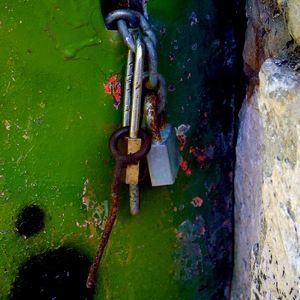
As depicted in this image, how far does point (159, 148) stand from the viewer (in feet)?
2.93

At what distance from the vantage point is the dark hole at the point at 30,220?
0.95 m

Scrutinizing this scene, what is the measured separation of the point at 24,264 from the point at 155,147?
37 centimetres

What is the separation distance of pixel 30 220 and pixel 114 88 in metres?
0.32

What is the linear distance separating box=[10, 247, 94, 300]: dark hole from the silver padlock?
0.26m

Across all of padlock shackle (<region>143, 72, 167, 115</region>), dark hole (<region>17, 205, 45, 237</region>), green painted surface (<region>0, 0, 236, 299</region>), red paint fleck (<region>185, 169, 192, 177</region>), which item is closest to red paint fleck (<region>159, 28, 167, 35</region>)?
green painted surface (<region>0, 0, 236, 299</region>)

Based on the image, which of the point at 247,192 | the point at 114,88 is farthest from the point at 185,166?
the point at 114,88

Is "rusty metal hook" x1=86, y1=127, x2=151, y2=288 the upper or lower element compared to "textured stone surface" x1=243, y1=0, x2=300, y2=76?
lower

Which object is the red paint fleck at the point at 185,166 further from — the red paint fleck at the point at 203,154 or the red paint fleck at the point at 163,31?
the red paint fleck at the point at 163,31

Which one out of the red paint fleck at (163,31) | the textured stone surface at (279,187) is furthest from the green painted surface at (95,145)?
the textured stone surface at (279,187)

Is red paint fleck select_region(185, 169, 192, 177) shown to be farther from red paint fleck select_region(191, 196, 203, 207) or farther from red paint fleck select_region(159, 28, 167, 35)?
red paint fleck select_region(159, 28, 167, 35)

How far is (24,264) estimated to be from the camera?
0.97 meters

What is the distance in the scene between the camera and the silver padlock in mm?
894

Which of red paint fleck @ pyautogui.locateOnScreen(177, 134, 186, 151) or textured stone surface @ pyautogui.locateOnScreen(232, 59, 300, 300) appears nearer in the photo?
textured stone surface @ pyautogui.locateOnScreen(232, 59, 300, 300)

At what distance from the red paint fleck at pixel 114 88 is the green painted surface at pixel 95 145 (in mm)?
12
